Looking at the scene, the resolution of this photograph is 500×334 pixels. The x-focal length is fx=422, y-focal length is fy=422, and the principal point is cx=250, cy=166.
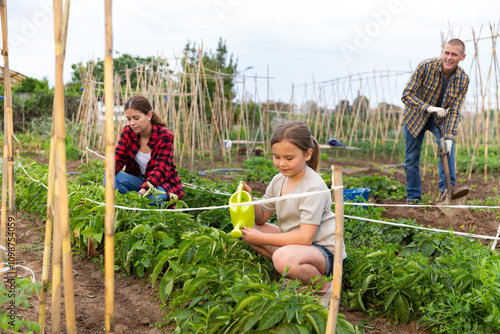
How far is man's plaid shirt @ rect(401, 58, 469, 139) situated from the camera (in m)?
4.07

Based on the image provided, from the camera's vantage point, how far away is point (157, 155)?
3.28 metres

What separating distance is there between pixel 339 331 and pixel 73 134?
9193 millimetres

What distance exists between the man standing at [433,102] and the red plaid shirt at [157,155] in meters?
2.33

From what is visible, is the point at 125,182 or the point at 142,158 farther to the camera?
the point at 142,158

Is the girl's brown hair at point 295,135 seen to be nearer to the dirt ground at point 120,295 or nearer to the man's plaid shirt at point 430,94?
the dirt ground at point 120,295

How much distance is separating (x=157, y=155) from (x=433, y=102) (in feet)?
9.26

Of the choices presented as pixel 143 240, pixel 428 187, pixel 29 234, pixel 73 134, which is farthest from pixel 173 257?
pixel 73 134

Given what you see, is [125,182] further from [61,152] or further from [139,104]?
[61,152]

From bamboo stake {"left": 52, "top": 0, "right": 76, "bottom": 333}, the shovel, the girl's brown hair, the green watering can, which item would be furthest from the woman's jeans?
the shovel

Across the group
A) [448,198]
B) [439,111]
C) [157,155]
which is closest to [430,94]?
[439,111]

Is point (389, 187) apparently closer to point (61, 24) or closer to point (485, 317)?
point (485, 317)

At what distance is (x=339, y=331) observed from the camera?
1472mm

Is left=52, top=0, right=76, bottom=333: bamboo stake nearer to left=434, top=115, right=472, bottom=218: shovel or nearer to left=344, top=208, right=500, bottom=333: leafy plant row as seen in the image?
left=344, top=208, right=500, bottom=333: leafy plant row

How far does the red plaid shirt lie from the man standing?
2.33 metres
